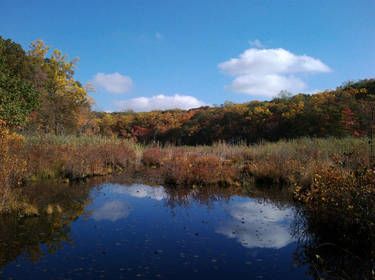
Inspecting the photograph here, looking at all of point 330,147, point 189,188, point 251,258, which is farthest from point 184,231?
point 330,147

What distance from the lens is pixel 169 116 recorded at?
117 ft

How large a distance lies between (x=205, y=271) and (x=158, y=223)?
2.03m

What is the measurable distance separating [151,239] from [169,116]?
3165 centimetres

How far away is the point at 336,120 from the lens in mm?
19172

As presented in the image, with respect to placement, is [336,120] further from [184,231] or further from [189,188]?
[184,231]

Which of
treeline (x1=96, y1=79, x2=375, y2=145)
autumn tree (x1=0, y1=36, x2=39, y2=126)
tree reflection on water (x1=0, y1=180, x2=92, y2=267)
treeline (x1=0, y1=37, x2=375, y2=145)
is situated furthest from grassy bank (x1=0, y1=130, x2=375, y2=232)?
treeline (x1=96, y1=79, x2=375, y2=145)

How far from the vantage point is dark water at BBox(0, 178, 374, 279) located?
346cm

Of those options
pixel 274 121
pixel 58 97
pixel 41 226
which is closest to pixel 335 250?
pixel 41 226

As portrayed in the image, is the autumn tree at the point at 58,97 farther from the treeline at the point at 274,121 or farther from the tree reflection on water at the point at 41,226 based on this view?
the tree reflection on water at the point at 41,226

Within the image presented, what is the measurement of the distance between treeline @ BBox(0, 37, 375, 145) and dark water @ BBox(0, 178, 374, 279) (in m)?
10.2

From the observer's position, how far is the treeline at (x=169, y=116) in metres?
16.7

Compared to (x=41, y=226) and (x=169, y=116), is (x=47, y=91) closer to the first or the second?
(x=169, y=116)

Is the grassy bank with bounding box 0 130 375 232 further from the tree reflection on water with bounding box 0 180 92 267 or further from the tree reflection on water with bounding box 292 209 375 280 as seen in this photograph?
the tree reflection on water with bounding box 0 180 92 267

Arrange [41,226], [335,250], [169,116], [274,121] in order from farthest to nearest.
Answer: [169,116]
[274,121]
[41,226]
[335,250]
